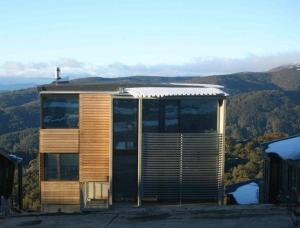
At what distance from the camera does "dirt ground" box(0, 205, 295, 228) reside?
8.16m

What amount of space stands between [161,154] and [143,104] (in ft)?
5.20

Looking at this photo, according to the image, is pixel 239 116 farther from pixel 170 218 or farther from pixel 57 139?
pixel 170 218

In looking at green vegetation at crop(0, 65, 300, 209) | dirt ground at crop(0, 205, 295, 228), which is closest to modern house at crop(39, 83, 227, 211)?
dirt ground at crop(0, 205, 295, 228)

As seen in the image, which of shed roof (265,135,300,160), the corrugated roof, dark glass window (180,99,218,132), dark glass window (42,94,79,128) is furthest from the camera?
dark glass window (42,94,79,128)

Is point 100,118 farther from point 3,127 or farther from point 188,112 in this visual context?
point 3,127

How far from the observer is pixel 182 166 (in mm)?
16859

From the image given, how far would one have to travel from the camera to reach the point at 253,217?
8.48 meters

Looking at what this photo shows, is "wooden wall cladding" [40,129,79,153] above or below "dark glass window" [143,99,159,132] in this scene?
below

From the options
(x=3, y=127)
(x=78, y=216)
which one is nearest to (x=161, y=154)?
(x=78, y=216)

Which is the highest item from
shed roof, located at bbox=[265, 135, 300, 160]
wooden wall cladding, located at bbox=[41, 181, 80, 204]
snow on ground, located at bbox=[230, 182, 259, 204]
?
shed roof, located at bbox=[265, 135, 300, 160]

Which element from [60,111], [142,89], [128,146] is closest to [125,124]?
[128,146]

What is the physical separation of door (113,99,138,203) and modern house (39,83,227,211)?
3 cm

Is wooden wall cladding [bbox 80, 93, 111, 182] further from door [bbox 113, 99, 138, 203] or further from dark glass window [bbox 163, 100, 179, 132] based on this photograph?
dark glass window [bbox 163, 100, 179, 132]

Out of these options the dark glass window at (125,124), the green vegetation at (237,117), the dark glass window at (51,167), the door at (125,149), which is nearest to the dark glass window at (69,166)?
the dark glass window at (51,167)
